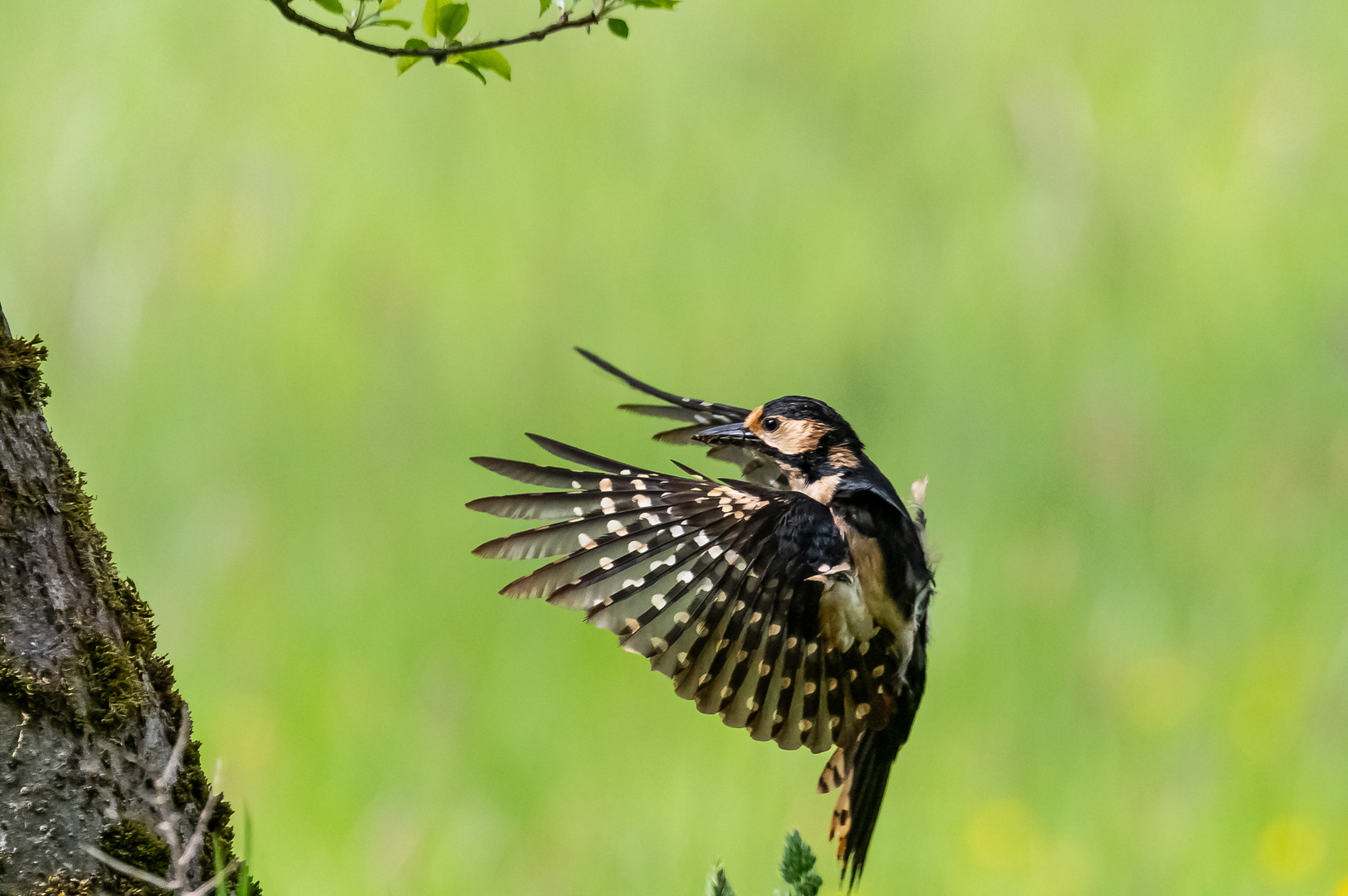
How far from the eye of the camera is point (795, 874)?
251 centimetres

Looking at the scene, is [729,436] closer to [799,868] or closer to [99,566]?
[799,868]

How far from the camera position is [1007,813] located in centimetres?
493

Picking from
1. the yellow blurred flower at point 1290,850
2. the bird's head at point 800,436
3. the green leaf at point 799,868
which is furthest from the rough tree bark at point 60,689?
the yellow blurred flower at point 1290,850

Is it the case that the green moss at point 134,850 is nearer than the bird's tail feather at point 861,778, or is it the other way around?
the green moss at point 134,850

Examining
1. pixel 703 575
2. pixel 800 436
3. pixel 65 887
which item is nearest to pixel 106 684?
pixel 65 887

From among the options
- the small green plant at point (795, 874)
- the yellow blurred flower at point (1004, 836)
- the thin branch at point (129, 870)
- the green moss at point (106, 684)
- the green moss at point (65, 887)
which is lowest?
the green moss at point (65, 887)

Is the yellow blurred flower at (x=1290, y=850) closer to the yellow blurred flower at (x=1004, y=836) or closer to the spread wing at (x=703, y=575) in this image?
the yellow blurred flower at (x=1004, y=836)

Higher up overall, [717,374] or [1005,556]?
[717,374]

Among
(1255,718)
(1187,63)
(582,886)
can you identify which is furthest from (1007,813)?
(1187,63)

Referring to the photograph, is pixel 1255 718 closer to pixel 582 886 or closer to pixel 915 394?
pixel 915 394

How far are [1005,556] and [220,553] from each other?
311 cm

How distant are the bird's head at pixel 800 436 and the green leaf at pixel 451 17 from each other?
1.31 meters

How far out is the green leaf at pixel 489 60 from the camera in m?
2.34

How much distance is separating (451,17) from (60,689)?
124 centimetres
